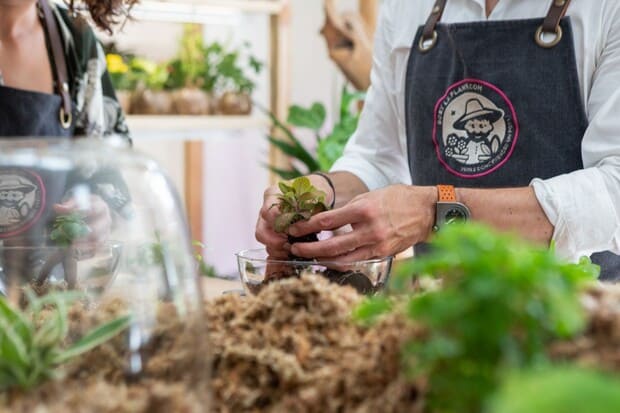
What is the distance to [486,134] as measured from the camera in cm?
156

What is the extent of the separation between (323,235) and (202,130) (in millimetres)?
2541

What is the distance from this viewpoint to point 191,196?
182 inches

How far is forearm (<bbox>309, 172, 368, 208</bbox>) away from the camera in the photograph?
1.61m

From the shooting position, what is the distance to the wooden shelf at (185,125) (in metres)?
3.49

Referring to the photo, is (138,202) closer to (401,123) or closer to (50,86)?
(401,123)

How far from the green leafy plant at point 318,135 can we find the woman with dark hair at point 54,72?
1330 mm

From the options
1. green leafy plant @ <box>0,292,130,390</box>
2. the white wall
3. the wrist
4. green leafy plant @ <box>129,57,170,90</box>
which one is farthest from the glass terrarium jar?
the white wall

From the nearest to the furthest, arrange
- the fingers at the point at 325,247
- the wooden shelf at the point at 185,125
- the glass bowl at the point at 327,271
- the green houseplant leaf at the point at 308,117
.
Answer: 1. the glass bowl at the point at 327,271
2. the fingers at the point at 325,247
3. the wooden shelf at the point at 185,125
4. the green houseplant leaf at the point at 308,117

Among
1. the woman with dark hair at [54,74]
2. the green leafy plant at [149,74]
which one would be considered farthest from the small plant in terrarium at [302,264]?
the green leafy plant at [149,74]

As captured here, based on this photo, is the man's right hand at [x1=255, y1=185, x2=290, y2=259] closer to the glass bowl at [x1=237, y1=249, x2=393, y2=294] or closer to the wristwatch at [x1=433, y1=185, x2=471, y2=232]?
the glass bowl at [x1=237, y1=249, x2=393, y2=294]

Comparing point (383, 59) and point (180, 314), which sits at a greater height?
point (383, 59)

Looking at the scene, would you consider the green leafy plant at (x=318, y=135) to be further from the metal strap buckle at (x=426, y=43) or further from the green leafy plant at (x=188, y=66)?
the metal strap buckle at (x=426, y=43)

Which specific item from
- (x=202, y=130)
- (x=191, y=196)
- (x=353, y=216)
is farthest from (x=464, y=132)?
(x=191, y=196)

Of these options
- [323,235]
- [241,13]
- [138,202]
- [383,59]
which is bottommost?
[323,235]
